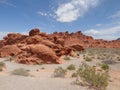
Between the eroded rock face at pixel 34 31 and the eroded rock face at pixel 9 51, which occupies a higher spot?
the eroded rock face at pixel 34 31

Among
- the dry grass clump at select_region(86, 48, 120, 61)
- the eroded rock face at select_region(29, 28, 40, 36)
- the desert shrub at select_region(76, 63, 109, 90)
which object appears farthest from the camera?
the eroded rock face at select_region(29, 28, 40, 36)

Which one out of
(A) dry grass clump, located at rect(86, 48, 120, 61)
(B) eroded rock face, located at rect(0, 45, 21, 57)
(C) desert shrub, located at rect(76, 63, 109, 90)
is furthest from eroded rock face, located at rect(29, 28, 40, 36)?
(C) desert shrub, located at rect(76, 63, 109, 90)

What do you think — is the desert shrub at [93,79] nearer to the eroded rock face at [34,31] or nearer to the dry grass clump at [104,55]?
the dry grass clump at [104,55]

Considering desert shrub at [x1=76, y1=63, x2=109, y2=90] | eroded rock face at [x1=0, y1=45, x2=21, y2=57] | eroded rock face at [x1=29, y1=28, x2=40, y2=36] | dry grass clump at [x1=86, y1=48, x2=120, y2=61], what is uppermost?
eroded rock face at [x1=29, y1=28, x2=40, y2=36]

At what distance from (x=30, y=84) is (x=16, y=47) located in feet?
73.9

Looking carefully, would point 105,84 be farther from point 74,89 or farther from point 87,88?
point 74,89

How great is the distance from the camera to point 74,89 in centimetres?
1168

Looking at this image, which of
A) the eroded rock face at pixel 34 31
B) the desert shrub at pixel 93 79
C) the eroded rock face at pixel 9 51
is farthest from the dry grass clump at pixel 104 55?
the desert shrub at pixel 93 79

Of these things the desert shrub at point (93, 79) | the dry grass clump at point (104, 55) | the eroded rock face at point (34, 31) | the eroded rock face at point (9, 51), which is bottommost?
the desert shrub at point (93, 79)

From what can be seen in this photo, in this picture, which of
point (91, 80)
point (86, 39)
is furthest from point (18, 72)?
point (86, 39)

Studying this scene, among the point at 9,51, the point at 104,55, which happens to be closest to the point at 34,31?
the point at 9,51

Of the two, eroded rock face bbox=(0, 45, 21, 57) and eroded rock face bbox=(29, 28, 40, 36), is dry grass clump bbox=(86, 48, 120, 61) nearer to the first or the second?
eroded rock face bbox=(29, 28, 40, 36)

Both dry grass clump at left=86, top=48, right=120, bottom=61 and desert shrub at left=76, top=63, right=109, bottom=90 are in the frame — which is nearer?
desert shrub at left=76, top=63, right=109, bottom=90

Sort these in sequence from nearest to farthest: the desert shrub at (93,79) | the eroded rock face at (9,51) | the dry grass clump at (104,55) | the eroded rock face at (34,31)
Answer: the desert shrub at (93,79), the eroded rock face at (9,51), the dry grass clump at (104,55), the eroded rock face at (34,31)
